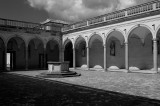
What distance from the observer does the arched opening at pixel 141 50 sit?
1866 cm

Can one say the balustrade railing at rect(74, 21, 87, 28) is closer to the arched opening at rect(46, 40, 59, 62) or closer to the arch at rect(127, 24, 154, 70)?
the arched opening at rect(46, 40, 59, 62)

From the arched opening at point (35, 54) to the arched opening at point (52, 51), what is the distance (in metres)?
1.07

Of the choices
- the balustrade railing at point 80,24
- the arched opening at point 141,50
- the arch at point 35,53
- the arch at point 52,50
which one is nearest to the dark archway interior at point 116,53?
the arched opening at point 141,50

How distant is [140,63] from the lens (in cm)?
1956

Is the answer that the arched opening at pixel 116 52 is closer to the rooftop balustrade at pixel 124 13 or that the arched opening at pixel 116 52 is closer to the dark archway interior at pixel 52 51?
the rooftop balustrade at pixel 124 13

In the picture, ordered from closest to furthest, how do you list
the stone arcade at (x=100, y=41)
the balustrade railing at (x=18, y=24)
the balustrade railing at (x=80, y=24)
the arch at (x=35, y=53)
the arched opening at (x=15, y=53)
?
the stone arcade at (x=100, y=41), the balustrade railing at (x=18, y=24), the balustrade railing at (x=80, y=24), the arched opening at (x=15, y=53), the arch at (x=35, y=53)

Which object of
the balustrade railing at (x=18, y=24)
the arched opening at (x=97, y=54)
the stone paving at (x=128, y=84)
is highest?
the balustrade railing at (x=18, y=24)

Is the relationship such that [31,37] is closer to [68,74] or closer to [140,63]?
[68,74]

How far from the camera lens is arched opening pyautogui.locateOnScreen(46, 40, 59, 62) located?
26.2 m

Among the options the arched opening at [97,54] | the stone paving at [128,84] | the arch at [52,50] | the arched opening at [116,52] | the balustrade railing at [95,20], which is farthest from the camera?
the arch at [52,50]

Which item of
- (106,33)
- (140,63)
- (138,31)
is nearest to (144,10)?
(138,31)

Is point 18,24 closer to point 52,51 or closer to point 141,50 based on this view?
point 52,51

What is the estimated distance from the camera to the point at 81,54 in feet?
86.3

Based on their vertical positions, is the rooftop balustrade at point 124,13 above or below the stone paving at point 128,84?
above
